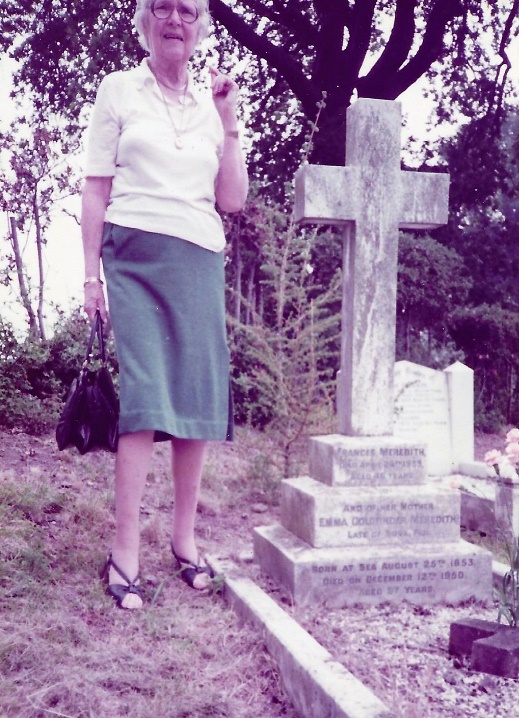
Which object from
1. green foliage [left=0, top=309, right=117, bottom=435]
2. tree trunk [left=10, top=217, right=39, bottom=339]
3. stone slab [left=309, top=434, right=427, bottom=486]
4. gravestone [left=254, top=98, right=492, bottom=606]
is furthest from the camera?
tree trunk [left=10, top=217, right=39, bottom=339]

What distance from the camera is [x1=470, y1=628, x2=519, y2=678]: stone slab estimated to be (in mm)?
2340

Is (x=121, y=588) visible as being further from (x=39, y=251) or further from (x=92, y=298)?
(x=39, y=251)

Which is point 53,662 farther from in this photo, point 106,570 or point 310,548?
point 310,548

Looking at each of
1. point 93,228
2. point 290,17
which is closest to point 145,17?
point 93,228

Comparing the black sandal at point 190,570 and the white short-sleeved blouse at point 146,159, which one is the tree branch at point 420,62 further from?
the black sandal at point 190,570

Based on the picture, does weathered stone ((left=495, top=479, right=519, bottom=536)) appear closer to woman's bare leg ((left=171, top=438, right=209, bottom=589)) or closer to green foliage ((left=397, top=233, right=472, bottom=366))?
woman's bare leg ((left=171, top=438, right=209, bottom=589))

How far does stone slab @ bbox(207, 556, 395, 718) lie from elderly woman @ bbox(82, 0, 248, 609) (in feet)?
1.44

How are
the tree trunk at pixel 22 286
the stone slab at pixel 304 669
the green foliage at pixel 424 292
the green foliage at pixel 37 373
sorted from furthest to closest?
the green foliage at pixel 424 292 < the tree trunk at pixel 22 286 < the green foliage at pixel 37 373 < the stone slab at pixel 304 669

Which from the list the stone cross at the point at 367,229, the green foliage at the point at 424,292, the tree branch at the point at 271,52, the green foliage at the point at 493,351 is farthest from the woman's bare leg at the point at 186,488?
the green foliage at the point at 493,351

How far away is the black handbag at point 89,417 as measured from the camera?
286cm

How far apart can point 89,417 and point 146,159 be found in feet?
3.15

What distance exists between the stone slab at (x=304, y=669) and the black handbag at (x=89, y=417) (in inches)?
30.3

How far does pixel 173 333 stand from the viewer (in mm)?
2967

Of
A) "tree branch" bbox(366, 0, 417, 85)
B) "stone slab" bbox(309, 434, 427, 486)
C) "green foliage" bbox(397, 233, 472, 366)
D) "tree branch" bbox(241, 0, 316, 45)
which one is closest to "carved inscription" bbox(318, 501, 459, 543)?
"stone slab" bbox(309, 434, 427, 486)
